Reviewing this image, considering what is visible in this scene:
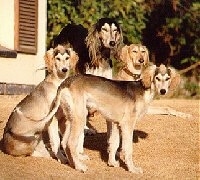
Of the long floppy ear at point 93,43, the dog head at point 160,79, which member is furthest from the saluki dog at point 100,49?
the dog head at point 160,79

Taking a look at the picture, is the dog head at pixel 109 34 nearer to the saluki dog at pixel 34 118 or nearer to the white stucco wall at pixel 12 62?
the saluki dog at pixel 34 118

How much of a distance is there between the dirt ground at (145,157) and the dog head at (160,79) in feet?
3.10

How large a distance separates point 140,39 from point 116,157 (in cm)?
905

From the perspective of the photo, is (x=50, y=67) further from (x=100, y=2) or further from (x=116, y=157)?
(x=100, y=2)

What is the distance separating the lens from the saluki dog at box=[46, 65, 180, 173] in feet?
28.0

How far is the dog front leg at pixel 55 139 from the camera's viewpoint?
895cm

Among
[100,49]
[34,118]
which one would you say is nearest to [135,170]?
[34,118]

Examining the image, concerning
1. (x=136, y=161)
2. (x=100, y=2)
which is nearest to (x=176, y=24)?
(x=100, y=2)

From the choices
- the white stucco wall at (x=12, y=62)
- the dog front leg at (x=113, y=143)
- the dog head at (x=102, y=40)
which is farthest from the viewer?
the white stucco wall at (x=12, y=62)

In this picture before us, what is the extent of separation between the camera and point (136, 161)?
938cm

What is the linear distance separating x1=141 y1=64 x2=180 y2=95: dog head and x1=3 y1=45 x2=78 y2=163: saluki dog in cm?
97

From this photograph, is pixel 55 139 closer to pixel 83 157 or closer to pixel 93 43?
pixel 83 157

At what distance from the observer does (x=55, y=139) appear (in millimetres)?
9000

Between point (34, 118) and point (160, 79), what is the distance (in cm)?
147
